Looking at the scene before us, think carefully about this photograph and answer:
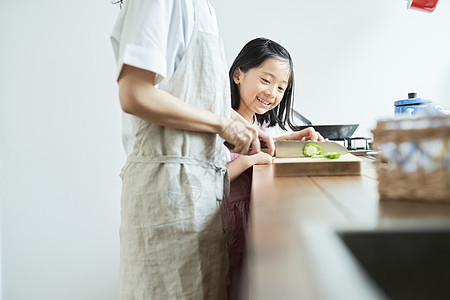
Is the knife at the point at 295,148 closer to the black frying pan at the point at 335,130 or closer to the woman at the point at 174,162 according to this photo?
the woman at the point at 174,162

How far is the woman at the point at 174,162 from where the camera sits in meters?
0.71

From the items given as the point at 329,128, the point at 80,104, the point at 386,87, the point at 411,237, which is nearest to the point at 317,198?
the point at 411,237

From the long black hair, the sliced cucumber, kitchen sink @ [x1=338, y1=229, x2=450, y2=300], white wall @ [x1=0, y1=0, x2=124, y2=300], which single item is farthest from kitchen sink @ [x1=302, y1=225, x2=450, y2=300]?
white wall @ [x1=0, y1=0, x2=124, y2=300]

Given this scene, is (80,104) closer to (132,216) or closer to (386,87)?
(132,216)

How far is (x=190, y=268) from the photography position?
75 centimetres

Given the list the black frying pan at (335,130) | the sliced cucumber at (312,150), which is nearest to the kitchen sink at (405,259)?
the sliced cucumber at (312,150)

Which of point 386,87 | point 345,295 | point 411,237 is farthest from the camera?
point 386,87

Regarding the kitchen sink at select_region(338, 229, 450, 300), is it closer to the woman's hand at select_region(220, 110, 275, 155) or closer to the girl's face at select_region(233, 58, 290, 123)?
the woman's hand at select_region(220, 110, 275, 155)

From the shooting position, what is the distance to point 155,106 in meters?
0.69

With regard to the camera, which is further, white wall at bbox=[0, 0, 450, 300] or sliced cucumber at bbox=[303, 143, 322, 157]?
white wall at bbox=[0, 0, 450, 300]

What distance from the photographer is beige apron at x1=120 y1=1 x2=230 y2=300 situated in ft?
2.44

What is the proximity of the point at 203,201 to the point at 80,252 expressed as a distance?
146cm

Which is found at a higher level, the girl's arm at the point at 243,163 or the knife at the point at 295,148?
the knife at the point at 295,148

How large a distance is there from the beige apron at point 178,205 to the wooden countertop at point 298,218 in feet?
0.59
